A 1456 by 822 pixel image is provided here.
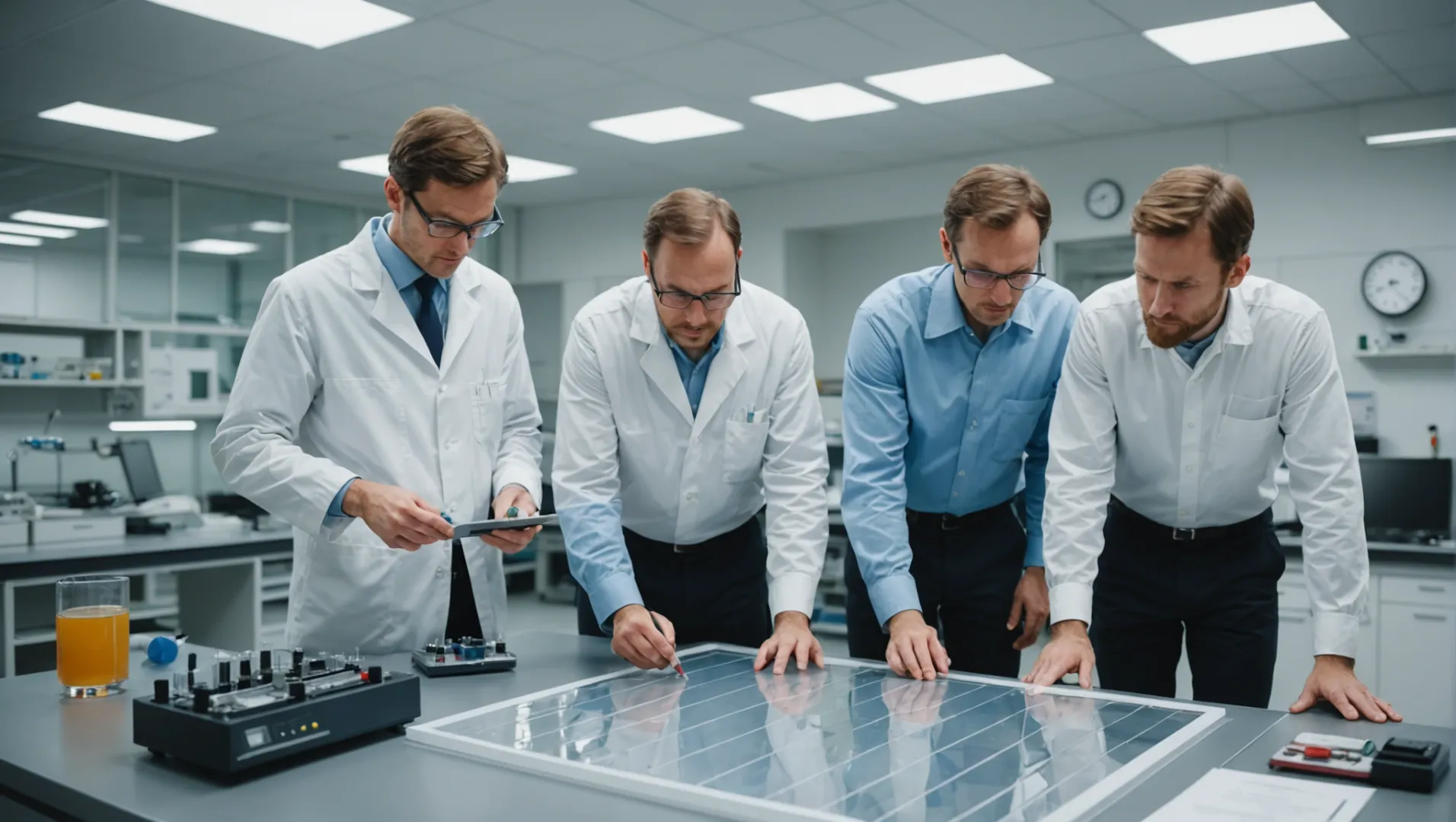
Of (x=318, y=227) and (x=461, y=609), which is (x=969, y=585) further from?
(x=318, y=227)

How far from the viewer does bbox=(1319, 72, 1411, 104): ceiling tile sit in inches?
191

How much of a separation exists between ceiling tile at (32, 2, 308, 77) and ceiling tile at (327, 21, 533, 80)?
0.27m

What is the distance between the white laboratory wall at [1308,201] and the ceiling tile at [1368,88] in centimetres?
11

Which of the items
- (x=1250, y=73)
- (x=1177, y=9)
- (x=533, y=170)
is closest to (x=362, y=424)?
(x=1177, y=9)

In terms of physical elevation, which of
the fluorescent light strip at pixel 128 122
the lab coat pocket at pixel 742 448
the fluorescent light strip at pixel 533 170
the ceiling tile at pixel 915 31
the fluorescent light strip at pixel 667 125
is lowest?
the lab coat pocket at pixel 742 448

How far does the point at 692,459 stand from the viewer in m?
1.92

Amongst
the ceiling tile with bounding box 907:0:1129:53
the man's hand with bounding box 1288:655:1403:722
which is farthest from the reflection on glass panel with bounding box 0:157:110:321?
the man's hand with bounding box 1288:655:1403:722

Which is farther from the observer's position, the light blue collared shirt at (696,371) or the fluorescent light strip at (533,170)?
the fluorescent light strip at (533,170)

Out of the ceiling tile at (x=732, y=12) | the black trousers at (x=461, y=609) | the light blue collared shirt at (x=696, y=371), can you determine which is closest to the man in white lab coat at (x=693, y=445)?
the light blue collared shirt at (x=696, y=371)

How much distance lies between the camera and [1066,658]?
1.57 meters

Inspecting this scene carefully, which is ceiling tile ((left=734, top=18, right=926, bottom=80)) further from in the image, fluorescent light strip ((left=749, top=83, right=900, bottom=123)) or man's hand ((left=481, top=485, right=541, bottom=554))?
man's hand ((left=481, top=485, right=541, bottom=554))

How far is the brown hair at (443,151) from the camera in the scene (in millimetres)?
1704

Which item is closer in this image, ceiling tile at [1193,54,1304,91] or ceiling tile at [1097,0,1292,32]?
ceiling tile at [1097,0,1292,32]

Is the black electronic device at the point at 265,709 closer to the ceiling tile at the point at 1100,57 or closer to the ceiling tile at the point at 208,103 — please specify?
the ceiling tile at the point at 1100,57
